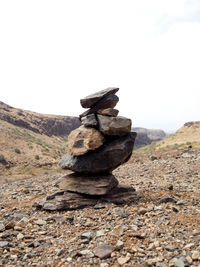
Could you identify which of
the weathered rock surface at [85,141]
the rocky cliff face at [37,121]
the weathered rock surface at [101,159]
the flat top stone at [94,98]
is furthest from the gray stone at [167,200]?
the rocky cliff face at [37,121]

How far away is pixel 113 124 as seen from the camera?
14.0 m

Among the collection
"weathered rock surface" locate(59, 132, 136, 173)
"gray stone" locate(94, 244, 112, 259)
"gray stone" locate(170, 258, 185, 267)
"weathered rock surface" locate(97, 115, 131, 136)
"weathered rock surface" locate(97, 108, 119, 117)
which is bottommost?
"gray stone" locate(94, 244, 112, 259)

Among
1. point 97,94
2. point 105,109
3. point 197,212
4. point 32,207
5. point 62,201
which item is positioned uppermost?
point 97,94

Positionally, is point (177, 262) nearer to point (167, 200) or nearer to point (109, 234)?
point (109, 234)

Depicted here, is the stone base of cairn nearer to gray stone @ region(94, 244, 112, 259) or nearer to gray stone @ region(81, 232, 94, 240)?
gray stone @ region(81, 232, 94, 240)

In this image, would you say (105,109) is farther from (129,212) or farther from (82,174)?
(129,212)

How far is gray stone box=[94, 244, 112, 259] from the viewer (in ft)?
26.5

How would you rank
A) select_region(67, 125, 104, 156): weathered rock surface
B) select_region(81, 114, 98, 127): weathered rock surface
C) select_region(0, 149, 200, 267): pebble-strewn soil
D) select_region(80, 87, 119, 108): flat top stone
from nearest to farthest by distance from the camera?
select_region(0, 149, 200, 267): pebble-strewn soil < select_region(67, 125, 104, 156): weathered rock surface < select_region(81, 114, 98, 127): weathered rock surface < select_region(80, 87, 119, 108): flat top stone

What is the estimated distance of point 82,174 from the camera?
14.8 meters

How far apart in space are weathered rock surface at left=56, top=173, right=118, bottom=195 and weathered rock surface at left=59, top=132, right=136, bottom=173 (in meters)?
0.56

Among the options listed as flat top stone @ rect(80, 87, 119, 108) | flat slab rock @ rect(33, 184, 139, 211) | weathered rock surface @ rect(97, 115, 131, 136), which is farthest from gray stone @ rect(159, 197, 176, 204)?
flat top stone @ rect(80, 87, 119, 108)

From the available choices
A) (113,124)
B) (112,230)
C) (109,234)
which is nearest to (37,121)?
(113,124)

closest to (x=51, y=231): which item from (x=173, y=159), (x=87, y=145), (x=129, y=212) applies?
(x=129, y=212)

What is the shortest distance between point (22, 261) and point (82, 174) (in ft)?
22.9
